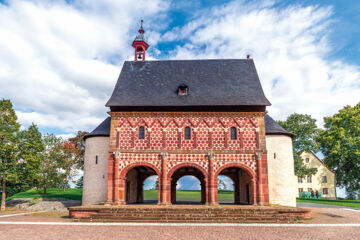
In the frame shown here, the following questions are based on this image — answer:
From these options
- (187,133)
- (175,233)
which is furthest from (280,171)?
(175,233)

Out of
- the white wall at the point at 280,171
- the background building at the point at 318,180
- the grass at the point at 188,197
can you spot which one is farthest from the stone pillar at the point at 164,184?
the background building at the point at 318,180

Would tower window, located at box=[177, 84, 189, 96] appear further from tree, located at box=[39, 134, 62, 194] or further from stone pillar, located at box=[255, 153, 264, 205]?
tree, located at box=[39, 134, 62, 194]

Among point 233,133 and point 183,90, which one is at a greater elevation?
point 183,90

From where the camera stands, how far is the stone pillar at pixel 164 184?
72.8 feet

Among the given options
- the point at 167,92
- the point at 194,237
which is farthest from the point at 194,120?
the point at 194,237

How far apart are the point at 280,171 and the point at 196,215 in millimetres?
10515

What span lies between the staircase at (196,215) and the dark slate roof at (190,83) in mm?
9016

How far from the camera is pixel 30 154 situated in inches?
1045

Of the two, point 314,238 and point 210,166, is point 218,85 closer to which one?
point 210,166

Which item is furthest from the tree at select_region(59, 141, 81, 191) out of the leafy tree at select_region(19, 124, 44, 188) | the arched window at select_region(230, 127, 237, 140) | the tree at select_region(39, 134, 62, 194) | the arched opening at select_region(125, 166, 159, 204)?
the arched window at select_region(230, 127, 237, 140)

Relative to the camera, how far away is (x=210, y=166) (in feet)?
74.5

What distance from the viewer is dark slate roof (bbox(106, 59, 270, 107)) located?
79.3ft

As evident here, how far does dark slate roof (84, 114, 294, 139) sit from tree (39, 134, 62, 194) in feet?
35.8

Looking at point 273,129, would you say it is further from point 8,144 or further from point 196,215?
point 8,144
